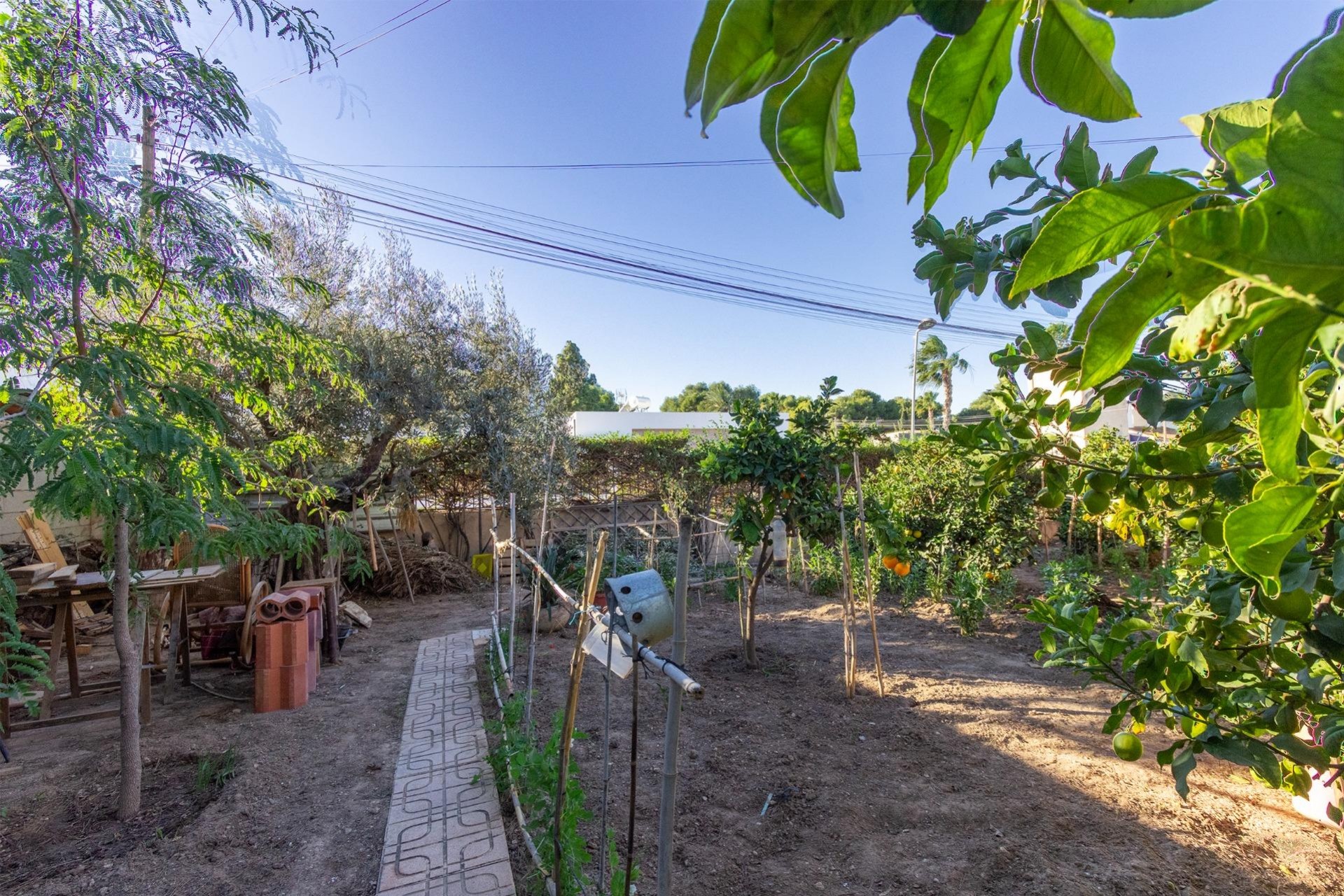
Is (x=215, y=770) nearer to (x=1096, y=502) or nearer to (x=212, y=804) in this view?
(x=212, y=804)

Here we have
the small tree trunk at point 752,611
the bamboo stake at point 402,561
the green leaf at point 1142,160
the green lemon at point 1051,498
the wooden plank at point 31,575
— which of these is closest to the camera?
the green leaf at point 1142,160

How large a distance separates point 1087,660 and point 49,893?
12.4 feet

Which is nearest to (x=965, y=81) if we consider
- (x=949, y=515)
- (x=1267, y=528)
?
(x=1267, y=528)

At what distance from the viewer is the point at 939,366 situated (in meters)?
23.3

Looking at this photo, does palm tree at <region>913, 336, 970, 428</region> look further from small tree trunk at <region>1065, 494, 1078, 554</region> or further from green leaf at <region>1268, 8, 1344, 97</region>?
green leaf at <region>1268, 8, 1344, 97</region>

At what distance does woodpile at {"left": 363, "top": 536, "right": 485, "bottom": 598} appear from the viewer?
820 cm

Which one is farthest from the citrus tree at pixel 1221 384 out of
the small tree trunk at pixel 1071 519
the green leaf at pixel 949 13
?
the small tree trunk at pixel 1071 519

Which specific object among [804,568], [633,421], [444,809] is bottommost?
[444,809]

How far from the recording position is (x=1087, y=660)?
1.16 metres

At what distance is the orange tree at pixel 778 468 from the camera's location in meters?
4.64

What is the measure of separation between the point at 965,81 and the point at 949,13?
0.19 ft

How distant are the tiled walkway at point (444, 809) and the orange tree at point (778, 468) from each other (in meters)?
2.31

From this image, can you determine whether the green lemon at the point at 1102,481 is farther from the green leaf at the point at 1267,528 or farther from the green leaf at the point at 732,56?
the green leaf at the point at 732,56

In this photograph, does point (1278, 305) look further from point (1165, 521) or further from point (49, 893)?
point (49, 893)
